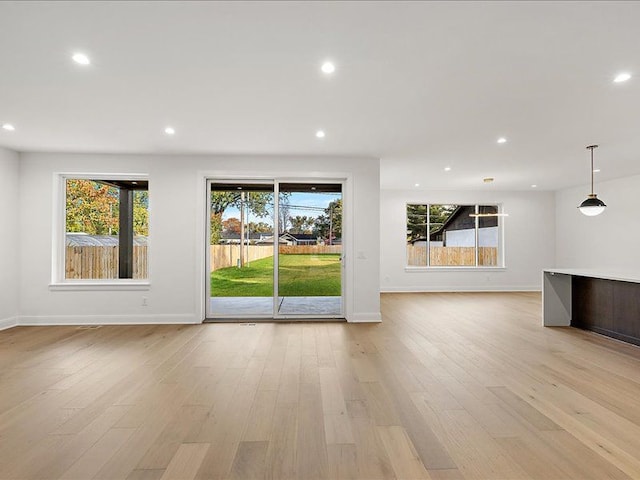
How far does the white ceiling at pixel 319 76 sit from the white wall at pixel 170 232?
0.37 m

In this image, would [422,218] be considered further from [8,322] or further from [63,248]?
[8,322]

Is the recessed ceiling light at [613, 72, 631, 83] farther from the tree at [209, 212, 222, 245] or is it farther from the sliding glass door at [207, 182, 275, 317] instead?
the tree at [209, 212, 222, 245]

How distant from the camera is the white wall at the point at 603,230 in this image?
728cm

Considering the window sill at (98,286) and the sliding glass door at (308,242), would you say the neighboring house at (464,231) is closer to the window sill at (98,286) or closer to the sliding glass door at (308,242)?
the sliding glass door at (308,242)

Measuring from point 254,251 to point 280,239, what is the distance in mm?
480

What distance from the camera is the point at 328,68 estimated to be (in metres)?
2.83

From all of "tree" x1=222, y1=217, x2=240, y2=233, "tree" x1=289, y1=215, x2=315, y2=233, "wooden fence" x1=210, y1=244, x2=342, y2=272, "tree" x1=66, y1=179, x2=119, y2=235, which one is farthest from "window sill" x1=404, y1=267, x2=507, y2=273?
"tree" x1=66, y1=179, x2=119, y2=235

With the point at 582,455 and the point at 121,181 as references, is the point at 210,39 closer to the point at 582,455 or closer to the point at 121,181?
the point at 582,455

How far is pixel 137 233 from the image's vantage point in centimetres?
569

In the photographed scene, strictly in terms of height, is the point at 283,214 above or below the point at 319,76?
below

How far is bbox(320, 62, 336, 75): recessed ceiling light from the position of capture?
2770 mm

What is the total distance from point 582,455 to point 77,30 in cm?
411

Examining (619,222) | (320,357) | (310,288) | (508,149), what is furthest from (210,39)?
(619,222)

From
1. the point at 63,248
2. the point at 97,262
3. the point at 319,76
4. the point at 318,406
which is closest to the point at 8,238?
the point at 63,248
